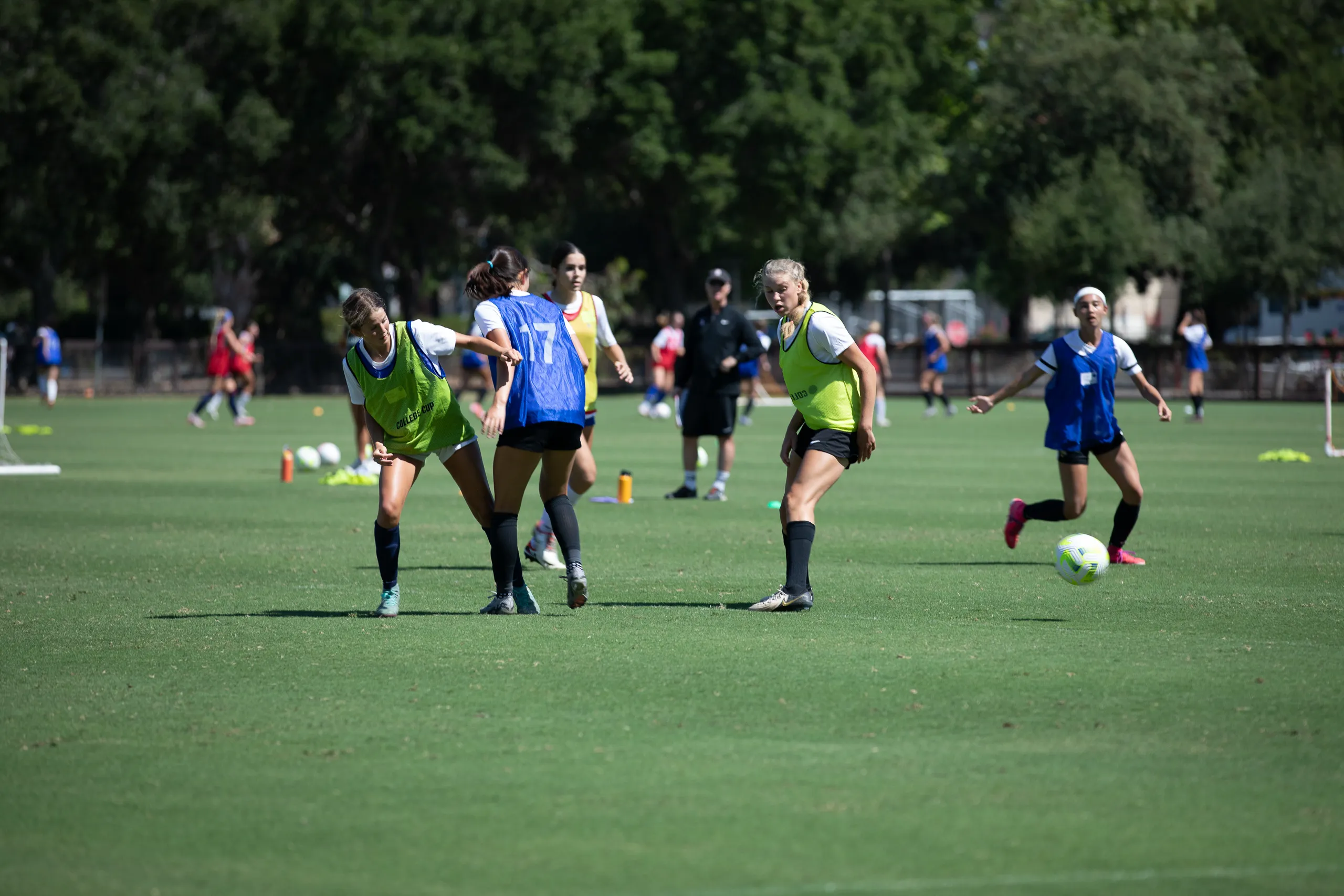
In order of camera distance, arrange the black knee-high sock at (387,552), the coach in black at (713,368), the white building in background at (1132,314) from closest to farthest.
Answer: the black knee-high sock at (387,552), the coach in black at (713,368), the white building in background at (1132,314)

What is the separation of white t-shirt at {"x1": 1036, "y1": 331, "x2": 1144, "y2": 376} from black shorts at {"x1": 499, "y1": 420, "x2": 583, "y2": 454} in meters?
3.97

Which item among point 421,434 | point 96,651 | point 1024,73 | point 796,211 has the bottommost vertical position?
point 96,651

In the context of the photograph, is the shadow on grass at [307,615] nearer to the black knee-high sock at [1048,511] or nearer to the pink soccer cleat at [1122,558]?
the black knee-high sock at [1048,511]

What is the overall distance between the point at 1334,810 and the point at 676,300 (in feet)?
178

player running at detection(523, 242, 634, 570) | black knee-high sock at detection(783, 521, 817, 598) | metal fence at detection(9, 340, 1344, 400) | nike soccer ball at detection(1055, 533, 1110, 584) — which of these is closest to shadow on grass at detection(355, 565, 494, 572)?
player running at detection(523, 242, 634, 570)

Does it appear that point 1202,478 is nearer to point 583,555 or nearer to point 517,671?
point 583,555

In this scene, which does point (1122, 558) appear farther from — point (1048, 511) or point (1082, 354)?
point (1082, 354)

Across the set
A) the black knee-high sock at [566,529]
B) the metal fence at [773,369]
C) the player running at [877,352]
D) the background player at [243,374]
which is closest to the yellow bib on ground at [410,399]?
the black knee-high sock at [566,529]

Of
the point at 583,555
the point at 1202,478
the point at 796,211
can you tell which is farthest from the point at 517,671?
the point at 796,211

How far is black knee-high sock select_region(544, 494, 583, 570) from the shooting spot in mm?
9789

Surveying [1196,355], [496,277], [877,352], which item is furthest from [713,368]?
[1196,355]

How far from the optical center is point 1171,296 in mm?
90312

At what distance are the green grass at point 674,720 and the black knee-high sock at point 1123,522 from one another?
55 cm

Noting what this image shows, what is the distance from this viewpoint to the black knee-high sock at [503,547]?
9641mm
